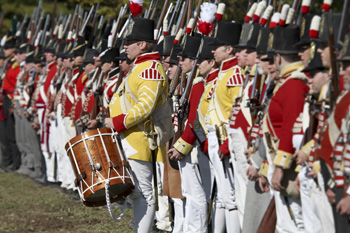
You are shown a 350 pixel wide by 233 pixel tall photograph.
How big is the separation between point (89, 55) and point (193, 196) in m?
3.97

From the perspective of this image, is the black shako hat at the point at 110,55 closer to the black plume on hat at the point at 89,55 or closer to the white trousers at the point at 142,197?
the black plume on hat at the point at 89,55

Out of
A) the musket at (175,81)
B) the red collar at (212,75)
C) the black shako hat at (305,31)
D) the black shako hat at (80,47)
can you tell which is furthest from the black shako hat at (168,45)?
the black shako hat at (305,31)

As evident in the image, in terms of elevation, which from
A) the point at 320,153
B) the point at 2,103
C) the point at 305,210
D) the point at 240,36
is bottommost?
the point at 2,103

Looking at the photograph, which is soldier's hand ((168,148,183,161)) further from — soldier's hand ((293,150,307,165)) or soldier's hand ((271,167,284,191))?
soldier's hand ((293,150,307,165))

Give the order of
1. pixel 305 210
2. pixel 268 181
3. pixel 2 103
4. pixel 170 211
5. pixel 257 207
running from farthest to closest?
pixel 2 103
pixel 170 211
pixel 257 207
pixel 268 181
pixel 305 210

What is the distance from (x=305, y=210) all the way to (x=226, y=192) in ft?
5.97

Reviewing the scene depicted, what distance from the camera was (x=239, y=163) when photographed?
6.72 meters

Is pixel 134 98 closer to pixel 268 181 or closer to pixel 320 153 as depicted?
pixel 268 181

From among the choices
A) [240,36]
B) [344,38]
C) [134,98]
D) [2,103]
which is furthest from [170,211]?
[2,103]

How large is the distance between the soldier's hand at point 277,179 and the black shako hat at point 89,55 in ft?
19.5

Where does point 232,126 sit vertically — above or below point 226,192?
above

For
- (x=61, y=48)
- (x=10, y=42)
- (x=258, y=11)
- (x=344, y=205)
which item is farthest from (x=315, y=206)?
(x=10, y=42)

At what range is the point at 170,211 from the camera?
29.7 feet

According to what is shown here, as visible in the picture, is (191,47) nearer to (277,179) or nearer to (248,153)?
(248,153)
